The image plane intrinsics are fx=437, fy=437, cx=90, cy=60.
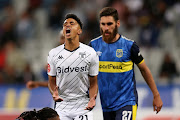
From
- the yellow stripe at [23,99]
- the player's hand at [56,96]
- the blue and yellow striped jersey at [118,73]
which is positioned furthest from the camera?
the yellow stripe at [23,99]

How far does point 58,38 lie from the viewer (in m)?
12.8

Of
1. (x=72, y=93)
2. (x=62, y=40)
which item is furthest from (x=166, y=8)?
(x=72, y=93)

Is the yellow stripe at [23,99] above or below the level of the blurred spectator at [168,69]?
below

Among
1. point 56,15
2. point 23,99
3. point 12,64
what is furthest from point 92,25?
point 23,99

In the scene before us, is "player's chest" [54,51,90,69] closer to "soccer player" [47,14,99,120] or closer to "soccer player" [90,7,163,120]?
"soccer player" [47,14,99,120]

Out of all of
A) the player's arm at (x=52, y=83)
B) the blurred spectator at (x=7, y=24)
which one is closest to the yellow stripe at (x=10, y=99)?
the blurred spectator at (x=7, y=24)

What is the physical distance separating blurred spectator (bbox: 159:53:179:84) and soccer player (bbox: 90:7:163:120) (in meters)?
6.84

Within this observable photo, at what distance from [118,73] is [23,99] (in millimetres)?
6647

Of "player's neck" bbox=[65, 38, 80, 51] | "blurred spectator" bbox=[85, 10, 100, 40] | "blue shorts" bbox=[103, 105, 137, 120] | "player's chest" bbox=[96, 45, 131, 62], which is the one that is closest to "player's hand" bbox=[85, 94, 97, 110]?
"player's neck" bbox=[65, 38, 80, 51]

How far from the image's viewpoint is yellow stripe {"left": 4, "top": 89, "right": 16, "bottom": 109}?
12828 mm

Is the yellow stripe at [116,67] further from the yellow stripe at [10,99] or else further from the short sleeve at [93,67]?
the yellow stripe at [10,99]

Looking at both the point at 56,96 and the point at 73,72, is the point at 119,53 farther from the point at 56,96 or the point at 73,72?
the point at 56,96

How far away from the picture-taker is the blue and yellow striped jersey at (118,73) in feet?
22.4

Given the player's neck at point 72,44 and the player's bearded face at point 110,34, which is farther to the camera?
the player's bearded face at point 110,34
